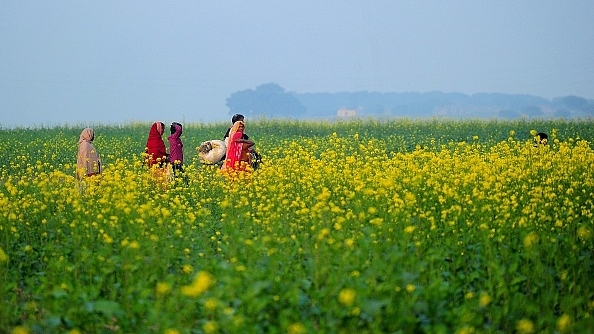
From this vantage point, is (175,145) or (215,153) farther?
(215,153)

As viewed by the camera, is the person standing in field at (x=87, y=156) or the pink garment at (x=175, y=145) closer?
the person standing in field at (x=87, y=156)

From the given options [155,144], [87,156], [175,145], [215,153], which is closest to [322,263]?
[87,156]

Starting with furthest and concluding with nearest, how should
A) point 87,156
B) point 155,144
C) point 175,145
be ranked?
point 175,145 → point 155,144 → point 87,156

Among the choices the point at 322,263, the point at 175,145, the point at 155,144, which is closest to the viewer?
the point at 322,263

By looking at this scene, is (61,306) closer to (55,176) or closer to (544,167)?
(55,176)

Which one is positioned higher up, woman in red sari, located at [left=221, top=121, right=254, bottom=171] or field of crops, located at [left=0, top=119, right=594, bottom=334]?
woman in red sari, located at [left=221, top=121, right=254, bottom=171]

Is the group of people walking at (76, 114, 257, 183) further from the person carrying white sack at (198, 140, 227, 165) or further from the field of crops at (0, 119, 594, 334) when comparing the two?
the field of crops at (0, 119, 594, 334)

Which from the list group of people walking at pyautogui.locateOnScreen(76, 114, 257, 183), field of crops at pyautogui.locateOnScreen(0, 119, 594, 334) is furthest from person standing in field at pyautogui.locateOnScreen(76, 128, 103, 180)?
field of crops at pyautogui.locateOnScreen(0, 119, 594, 334)

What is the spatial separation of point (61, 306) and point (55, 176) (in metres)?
5.45

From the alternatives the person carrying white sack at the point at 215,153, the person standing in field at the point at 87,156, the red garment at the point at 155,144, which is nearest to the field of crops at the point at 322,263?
the person standing in field at the point at 87,156

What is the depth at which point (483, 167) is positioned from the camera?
11.8 metres

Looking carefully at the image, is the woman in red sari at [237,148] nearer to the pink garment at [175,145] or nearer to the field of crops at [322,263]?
the field of crops at [322,263]

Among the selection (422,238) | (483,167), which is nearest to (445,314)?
(422,238)

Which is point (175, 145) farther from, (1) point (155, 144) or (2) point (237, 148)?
(2) point (237, 148)
